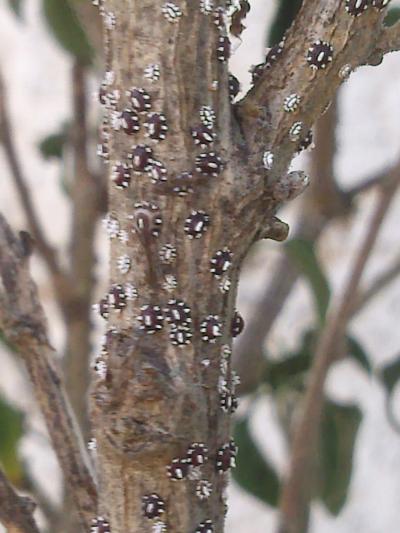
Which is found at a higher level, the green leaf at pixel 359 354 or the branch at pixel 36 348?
the green leaf at pixel 359 354

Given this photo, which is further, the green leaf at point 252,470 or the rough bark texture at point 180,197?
the green leaf at point 252,470

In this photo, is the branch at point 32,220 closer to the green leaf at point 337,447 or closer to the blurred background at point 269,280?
the blurred background at point 269,280

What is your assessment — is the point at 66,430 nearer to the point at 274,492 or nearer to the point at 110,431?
the point at 110,431

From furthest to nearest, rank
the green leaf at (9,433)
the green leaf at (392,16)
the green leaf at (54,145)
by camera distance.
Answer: the green leaf at (54,145), the green leaf at (9,433), the green leaf at (392,16)

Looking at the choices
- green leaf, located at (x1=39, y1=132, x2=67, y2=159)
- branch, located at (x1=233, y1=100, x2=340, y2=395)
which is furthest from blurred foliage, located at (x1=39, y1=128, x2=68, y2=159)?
branch, located at (x1=233, y1=100, x2=340, y2=395)

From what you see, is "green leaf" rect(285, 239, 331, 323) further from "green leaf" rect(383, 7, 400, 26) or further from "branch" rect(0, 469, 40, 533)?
"branch" rect(0, 469, 40, 533)

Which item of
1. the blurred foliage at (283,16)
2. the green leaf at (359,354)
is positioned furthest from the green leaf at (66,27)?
the green leaf at (359,354)

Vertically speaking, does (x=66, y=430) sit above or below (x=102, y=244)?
below

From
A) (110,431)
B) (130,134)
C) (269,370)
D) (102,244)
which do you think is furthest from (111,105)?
(102,244)
